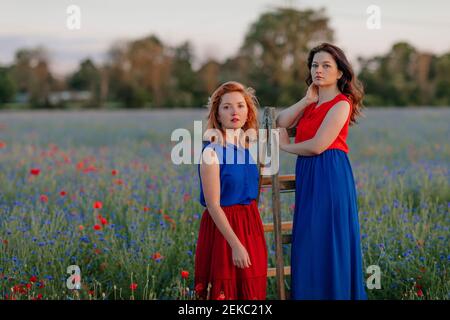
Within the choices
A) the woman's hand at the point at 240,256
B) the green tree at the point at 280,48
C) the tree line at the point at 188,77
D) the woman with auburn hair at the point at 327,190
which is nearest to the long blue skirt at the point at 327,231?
the woman with auburn hair at the point at 327,190

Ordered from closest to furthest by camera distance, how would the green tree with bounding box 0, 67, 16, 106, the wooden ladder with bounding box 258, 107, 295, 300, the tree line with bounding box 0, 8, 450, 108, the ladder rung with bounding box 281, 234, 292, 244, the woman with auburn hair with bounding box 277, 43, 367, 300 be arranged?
the woman with auburn hair with bounding box 277, 43, 367, 300
the wooden ladder with bounding box 258, 107, 295, 300
the ladder rung with bounding box 281, 234, 292, 244
the tree line with bounding box 0, 8, 450, 108
the green tree with bounding box 0, 67, 16, 106

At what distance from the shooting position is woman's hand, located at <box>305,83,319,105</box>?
3010 mm

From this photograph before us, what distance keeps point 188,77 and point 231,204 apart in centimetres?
3597

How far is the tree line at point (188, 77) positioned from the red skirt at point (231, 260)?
1244 inches

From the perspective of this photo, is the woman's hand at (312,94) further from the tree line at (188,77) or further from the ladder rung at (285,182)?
the tree line at (188,77)

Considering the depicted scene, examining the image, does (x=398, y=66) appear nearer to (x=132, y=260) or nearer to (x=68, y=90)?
(x=68, y=90)

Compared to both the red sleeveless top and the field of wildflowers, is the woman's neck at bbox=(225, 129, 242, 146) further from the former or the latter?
the field of wildflowers

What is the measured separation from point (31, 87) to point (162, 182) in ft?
115

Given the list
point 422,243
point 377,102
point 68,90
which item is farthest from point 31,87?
point 422,243

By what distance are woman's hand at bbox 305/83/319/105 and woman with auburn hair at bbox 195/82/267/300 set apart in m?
0.30

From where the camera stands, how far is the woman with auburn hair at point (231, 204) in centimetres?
276

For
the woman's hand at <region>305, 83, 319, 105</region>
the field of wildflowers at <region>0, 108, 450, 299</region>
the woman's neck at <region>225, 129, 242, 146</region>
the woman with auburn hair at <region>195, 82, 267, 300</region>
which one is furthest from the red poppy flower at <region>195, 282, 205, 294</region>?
the woman's hand at <region>305, 83, 319, 105</region>

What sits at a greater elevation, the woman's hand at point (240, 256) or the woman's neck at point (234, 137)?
the woman's neck at point (234, 137)

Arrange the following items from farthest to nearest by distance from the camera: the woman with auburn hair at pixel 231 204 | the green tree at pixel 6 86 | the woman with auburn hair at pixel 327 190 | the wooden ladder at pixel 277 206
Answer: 1. the green tree at pixel 6 86
2. the wooden ladder at pixel 277 206
3. the woman with auburn hair at pixel 327 190
4. the woman with auburn hair at pixel 231 204
